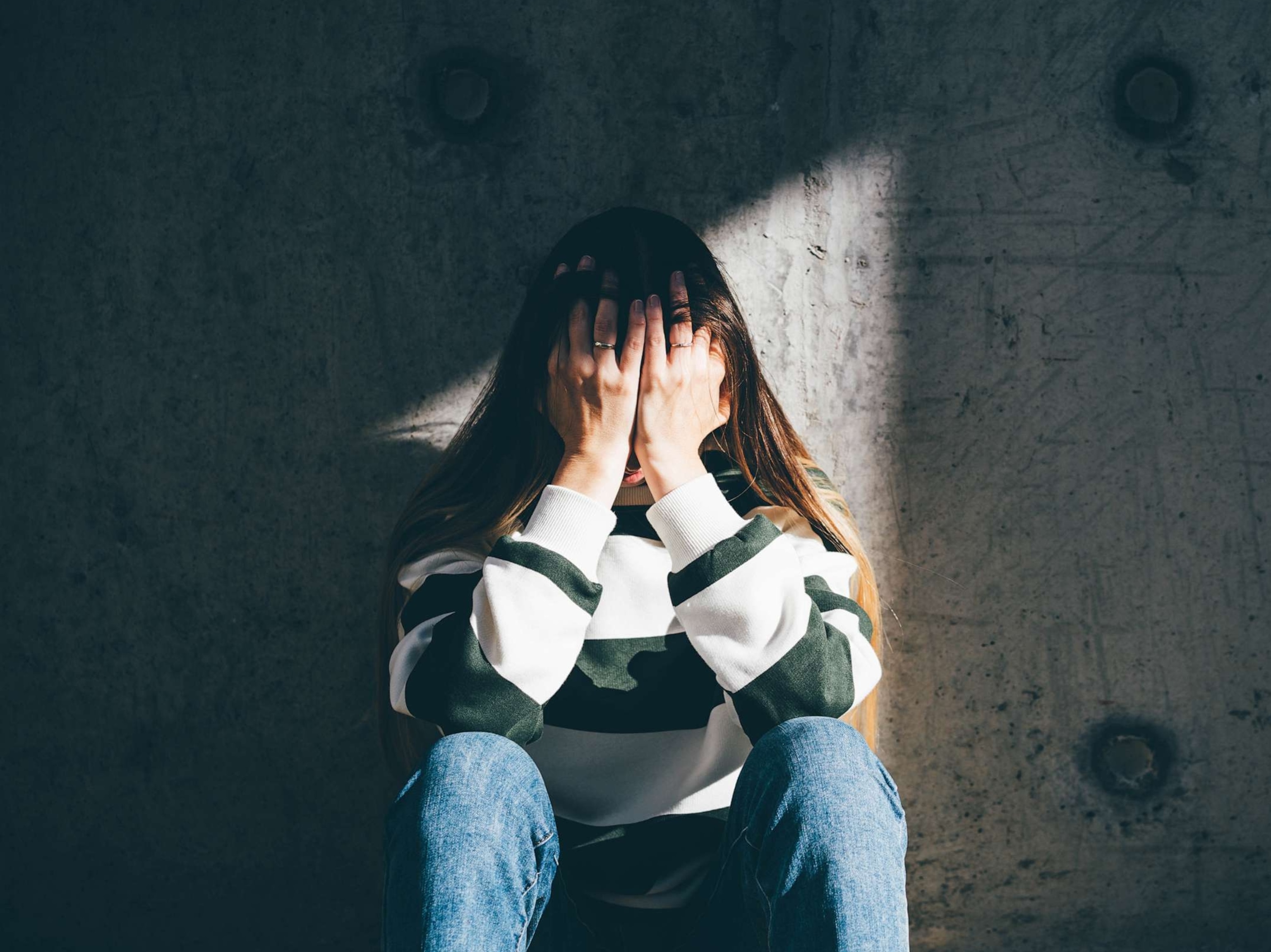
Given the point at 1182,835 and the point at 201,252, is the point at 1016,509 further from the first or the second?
the point at 201,252

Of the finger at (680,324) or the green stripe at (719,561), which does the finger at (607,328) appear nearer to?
the finger at (680,324)

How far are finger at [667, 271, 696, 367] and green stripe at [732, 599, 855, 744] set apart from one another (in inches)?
16.5

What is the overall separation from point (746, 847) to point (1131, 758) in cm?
113

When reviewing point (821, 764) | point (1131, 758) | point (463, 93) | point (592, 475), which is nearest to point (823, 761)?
point (821, 764)

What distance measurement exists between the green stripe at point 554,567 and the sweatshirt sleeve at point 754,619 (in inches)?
4.6

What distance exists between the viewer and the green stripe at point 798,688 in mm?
1246

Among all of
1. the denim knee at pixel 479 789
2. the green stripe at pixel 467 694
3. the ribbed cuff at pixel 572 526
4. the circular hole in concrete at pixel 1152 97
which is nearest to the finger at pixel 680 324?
the ribbed cuff at pixel 572 526

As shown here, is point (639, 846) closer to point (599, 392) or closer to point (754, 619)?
point (754, 619)

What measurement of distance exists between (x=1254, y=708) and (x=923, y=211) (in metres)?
1.21

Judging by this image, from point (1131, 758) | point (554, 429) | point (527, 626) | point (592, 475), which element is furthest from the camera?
point (1131, 758)

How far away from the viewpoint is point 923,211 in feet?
6.00

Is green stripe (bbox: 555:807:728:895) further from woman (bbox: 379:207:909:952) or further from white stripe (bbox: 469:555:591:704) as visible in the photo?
white stripe (bbox: 469:555:591:704)

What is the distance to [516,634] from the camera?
1228mm

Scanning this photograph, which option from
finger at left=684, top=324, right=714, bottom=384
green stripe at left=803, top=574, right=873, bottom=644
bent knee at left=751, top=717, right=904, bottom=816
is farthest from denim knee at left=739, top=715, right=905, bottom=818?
finger at left=684, top=324, right=714, bottom=384
